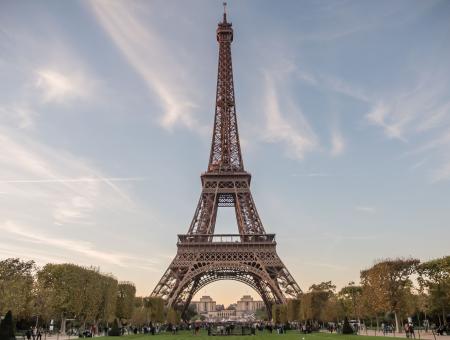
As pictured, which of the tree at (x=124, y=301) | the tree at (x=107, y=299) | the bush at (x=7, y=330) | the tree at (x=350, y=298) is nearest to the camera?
the bush at (x=7, y=330)

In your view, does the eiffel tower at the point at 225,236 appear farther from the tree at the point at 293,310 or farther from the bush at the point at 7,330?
the bush at the point at 7,330

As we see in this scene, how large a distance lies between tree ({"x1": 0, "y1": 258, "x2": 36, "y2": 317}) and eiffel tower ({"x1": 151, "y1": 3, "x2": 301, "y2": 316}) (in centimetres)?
1734

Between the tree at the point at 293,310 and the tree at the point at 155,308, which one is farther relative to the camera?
the tree at the point at 293,310

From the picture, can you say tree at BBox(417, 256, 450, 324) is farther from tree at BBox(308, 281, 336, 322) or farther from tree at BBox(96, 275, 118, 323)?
tree at BBox(96, 275, 118, 323)

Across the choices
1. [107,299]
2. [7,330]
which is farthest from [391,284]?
[7,330]

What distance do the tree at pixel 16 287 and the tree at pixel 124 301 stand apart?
12152 millimetres

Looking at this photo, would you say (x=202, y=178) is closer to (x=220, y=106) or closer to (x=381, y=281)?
(x=220, y=106)

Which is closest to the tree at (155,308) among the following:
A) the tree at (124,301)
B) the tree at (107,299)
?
the tree at (124,301)

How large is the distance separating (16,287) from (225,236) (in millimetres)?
31545

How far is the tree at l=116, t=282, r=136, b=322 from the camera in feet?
211

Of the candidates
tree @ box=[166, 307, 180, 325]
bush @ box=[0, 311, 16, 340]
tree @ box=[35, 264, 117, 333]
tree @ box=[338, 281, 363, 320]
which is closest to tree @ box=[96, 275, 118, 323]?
tree @ box=[35, 264, 117, 333]

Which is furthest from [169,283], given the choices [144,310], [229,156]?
[229,156]

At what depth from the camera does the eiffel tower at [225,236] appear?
6706cm

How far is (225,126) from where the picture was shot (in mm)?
77625
